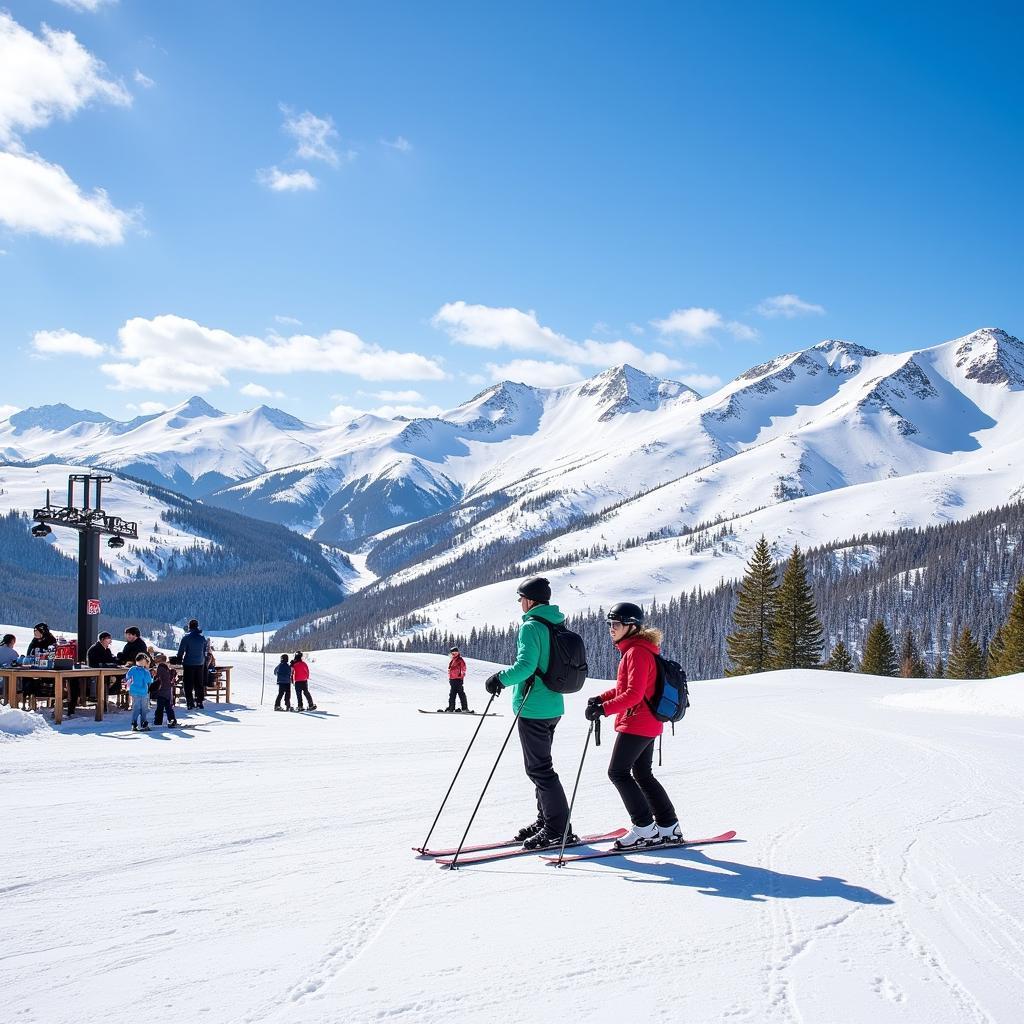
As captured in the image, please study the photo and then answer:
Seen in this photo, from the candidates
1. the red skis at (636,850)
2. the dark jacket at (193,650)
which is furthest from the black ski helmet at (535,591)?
the dark jacket at (193,650)

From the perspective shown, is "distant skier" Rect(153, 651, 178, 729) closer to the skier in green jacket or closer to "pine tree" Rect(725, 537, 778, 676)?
the skier in green jacket

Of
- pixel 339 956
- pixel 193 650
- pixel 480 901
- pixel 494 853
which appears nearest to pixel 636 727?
pixel 494 853

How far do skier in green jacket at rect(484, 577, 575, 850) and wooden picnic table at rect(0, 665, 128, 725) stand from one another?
1233 centimetres

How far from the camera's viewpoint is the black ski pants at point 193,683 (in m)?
19.0

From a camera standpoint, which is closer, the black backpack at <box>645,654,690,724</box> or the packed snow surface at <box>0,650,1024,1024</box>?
the packed snow surface at <box>0,650,1024,1024</box>

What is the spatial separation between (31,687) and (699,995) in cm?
1728

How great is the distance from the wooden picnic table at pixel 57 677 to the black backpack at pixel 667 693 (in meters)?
13.4

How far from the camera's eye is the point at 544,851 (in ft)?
22.9

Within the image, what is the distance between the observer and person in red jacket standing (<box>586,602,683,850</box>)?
678 centimetres

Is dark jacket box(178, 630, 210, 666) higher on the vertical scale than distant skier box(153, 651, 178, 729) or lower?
higher

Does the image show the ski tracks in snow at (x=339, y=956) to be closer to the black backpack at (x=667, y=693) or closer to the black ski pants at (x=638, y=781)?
the black ski pants at (x=638, y=781)

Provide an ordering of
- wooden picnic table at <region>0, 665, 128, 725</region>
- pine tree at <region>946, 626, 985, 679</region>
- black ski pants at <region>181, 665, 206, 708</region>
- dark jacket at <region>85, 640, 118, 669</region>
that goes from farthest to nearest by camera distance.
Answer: pine tree at <region>946, 626, 985, 679</region> < black ski pants at <region>181, 665, 206, 708</region> < dark jacket at <region>85, 640, 118, 669</region> < wooden picnic table at <region>0, 665, 128, 725</region>

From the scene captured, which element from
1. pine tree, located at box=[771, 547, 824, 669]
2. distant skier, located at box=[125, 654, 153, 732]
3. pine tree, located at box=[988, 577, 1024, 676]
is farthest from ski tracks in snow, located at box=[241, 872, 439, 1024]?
pine tree, located at box=[988, 577, 1024, 676]

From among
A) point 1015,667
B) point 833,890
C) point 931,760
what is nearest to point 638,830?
point 833,890
